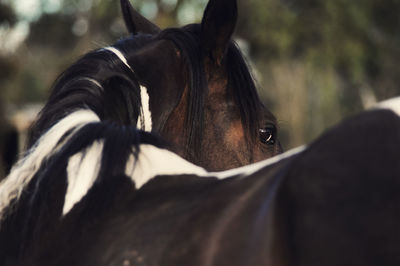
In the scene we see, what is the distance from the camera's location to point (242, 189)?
5.06ft

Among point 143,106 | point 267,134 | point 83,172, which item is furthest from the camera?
point 267,134

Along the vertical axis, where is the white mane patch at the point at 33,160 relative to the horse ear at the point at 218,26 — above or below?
below

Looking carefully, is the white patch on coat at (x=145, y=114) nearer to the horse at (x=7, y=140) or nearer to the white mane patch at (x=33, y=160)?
the white mane patch at (x=33, y=160)

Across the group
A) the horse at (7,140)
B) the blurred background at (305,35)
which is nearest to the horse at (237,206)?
the horse at (7,140)

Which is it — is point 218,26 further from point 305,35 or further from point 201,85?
point 305,35

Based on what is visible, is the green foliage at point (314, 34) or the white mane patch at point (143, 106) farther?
the green foliage at point (314, 34)

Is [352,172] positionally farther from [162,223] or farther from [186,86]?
[186,86]

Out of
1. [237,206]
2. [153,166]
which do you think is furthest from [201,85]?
[237,206]

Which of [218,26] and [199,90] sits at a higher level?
[218,26]

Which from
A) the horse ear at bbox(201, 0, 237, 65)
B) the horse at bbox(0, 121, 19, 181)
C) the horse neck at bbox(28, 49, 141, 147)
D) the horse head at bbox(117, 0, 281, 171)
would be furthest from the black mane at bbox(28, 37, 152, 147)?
the horse at bbox(0, 121, 19, 181)

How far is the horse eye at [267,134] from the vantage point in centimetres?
262

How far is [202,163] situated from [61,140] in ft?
2.51

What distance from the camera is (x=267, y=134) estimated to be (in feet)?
A: 8.67

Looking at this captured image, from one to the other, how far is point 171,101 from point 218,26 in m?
0.37
